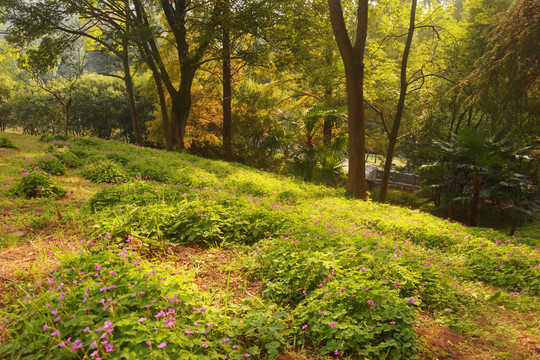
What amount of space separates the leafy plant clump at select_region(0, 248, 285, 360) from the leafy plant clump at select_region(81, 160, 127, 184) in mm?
4226

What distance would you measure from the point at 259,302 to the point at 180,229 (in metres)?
1.82

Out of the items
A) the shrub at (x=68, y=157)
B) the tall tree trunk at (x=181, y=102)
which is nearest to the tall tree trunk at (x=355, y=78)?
the shrub at (x=68, y=157)

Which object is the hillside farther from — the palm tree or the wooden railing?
the wooden railing

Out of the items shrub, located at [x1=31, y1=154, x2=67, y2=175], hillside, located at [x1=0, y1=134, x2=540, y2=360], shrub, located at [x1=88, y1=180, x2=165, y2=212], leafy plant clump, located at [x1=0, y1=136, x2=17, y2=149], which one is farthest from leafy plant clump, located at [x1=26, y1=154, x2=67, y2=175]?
leafy plant clump, located at [x1=0, y1=136, x2=17, y2=149]

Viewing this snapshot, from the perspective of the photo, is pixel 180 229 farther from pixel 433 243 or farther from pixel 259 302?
pixel 433 243

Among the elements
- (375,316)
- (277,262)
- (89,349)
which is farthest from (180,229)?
(375,316)

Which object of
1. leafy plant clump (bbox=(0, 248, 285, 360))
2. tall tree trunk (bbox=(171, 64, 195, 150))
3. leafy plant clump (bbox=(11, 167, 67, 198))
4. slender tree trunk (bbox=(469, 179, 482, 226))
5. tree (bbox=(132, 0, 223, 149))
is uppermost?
tree (bbox=(132, 0, 223, 149))

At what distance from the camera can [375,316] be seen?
8.15 ft

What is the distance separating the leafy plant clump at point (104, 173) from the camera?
655cm

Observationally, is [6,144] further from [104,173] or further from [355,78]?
[355,78]

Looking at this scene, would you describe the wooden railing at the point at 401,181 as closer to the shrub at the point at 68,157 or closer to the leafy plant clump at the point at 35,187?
the shrub at the point at 68,157

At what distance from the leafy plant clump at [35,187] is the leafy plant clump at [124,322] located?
3118mm

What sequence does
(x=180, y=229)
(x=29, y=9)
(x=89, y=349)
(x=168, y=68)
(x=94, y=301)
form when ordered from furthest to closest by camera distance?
1. (x=168, y=68)
2. (x=29, y=9)
3. (x=180, y=229)
4. (x=94, y=301)
5. (x=89, y=349)

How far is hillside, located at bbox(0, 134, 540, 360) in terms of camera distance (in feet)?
6.84
